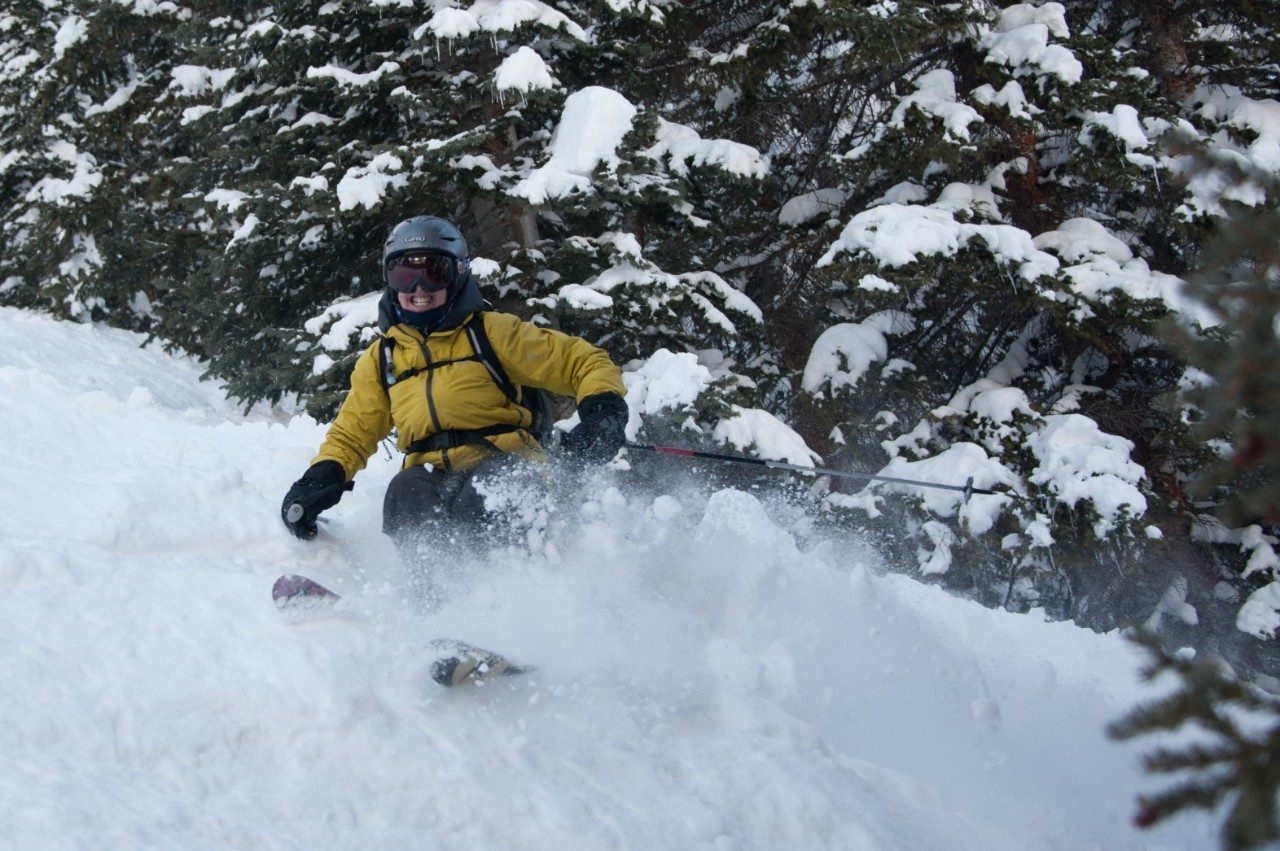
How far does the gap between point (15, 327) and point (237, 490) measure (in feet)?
35.5

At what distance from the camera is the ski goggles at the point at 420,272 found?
4.85 metres

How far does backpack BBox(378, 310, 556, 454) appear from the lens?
4.91m

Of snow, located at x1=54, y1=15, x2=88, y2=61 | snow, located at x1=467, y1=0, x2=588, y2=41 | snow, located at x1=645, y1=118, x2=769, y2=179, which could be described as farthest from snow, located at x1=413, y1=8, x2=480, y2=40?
snow, located at x1=54, y1=15, x2=88, y2=61

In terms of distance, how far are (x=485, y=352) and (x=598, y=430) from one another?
0.69 metres

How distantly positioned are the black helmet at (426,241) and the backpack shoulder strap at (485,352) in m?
0.22

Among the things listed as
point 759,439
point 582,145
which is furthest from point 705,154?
point 759,439

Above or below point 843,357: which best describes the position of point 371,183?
above

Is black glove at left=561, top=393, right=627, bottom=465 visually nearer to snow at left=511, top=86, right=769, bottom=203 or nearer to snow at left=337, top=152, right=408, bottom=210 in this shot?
snow at left=511, top=86, right=769, bottom=203

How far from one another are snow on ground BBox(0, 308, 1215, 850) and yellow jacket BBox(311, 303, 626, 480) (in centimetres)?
48

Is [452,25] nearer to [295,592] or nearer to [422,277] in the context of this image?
[422,277]

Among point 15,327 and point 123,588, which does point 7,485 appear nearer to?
point 123,588

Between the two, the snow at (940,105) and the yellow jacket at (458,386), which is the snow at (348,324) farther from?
the snow at (940,105)

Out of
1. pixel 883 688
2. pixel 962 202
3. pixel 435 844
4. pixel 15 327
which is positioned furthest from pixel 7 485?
pixel 15 327

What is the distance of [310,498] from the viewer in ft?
15.6
